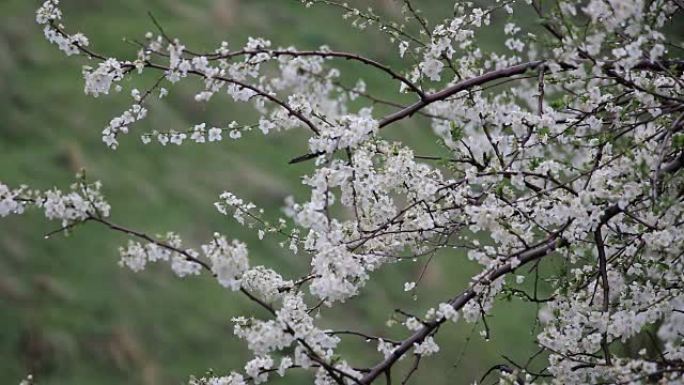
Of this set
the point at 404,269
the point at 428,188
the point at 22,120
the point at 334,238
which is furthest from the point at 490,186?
the point at 22,120

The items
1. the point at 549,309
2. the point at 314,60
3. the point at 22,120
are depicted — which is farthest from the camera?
the point at 22,120

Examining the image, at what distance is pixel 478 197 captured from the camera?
2.66 metres

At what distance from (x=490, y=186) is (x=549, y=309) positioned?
1.75 feet

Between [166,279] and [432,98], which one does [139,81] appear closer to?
[166,279]

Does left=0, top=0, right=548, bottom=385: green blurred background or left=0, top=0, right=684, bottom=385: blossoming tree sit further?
left=0, top=0, right=548, bottom=385: green blurred background

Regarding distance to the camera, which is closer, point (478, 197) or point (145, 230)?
point (478, 197)

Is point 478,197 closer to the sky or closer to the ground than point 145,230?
closer to the ground

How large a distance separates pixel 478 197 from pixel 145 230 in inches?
138

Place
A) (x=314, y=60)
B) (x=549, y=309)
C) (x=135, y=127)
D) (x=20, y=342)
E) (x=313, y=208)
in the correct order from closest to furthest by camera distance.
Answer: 1. (x=313, y=208)
2. (x=314, y=60)
3. (x=549, y=309)
4. (x=20, y=342)
5. (x=135, y=127)

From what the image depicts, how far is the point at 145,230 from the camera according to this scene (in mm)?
5730

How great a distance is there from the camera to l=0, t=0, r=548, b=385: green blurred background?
203 inches

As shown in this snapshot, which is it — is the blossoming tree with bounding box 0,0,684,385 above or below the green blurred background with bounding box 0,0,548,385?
below

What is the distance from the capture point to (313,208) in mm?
2273

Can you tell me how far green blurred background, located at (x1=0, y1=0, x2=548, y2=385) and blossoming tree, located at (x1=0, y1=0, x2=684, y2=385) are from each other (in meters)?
1.90
